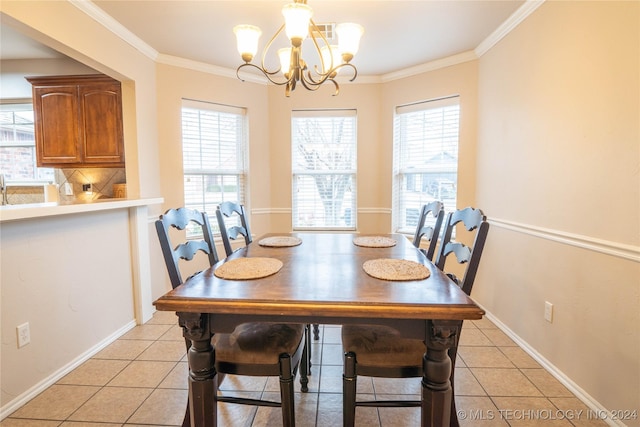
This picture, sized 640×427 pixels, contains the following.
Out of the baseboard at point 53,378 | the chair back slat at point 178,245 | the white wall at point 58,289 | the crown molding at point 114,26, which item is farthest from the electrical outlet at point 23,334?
the crown molding at point 114,26

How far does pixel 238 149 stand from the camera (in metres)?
3.78

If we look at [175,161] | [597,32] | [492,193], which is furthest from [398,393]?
[175,161]

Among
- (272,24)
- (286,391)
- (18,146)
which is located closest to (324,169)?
(272,24)

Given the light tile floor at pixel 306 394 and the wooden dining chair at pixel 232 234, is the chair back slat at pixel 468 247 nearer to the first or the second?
the light tile floor at pixel 306 394

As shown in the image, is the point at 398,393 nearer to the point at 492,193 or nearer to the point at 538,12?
the point at 492,193

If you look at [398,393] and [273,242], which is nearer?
[398,393]

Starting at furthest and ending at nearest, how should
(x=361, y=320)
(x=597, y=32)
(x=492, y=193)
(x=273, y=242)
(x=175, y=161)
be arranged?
(x=175, y=161)
(x=492, y=193)
(x=273, y=242)
(x=597, y=32)
(x=361, y=320)

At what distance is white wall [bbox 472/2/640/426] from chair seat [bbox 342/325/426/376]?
1.08 meters

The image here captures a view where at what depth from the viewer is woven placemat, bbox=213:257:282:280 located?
4.41ft

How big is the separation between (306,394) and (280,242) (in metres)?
0.91

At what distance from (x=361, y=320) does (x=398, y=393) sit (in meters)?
0.99

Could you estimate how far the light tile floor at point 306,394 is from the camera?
1.61 meters

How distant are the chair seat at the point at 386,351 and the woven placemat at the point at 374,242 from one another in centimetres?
71

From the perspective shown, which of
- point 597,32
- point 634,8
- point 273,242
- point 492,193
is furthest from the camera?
point 492,193
